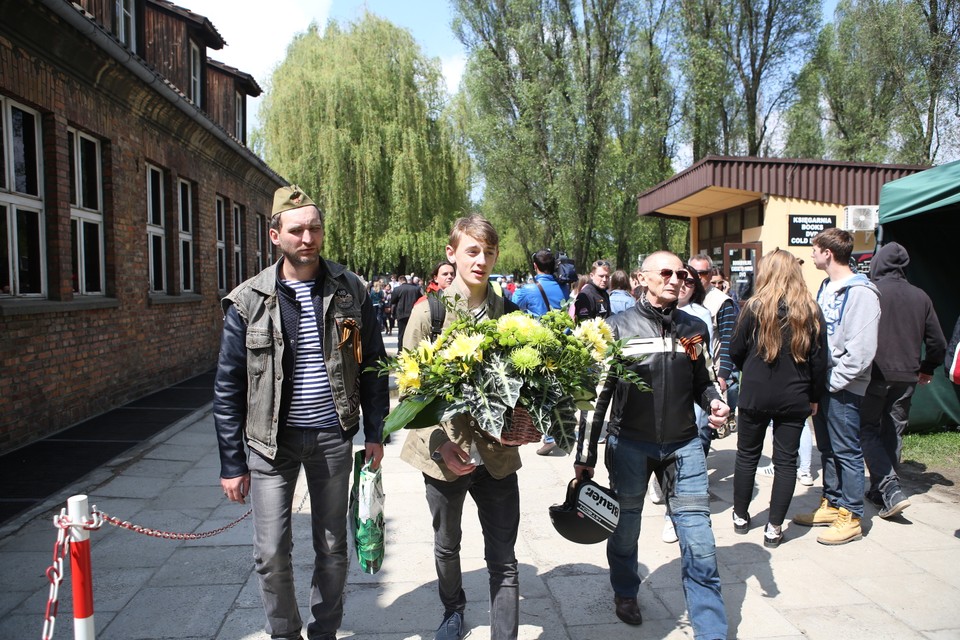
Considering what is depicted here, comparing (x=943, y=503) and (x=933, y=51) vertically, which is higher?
(x=933, y=51)

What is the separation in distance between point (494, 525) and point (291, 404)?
1053 mm

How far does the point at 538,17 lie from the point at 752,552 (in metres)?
27.1

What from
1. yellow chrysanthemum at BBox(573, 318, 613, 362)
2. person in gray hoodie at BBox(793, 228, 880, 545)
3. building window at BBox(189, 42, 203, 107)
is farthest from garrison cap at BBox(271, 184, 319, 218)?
building window at BBox(189, 42, 203, 107)

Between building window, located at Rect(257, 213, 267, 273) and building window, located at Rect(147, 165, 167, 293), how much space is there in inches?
257

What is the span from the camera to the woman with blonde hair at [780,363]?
14.3ft

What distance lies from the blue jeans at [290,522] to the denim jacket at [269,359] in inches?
3.5

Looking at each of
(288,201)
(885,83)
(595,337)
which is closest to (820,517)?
(595,337)

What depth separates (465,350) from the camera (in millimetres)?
2547

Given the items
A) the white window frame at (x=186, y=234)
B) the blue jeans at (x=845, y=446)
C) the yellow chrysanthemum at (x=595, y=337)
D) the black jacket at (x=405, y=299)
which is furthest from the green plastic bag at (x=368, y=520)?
the white window frame at (x=186, y=234)

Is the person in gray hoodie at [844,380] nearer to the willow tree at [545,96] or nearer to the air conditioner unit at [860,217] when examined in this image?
the air conditioner unit at [860,217]

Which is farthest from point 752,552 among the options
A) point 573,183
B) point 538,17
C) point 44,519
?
point 538,17

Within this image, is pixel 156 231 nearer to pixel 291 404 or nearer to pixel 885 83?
pixel 291 404

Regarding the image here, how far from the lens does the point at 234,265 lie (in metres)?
15.6

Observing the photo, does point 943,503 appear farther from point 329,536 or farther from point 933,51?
point 933,51
